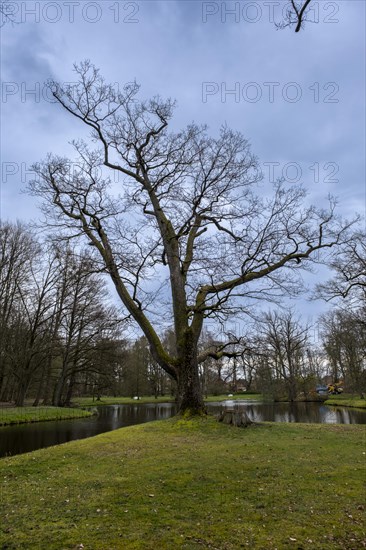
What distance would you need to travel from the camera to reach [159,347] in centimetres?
1334

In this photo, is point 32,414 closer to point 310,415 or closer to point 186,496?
point 310,415

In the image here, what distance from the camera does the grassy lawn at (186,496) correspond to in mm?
4086

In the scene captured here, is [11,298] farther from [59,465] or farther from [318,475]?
[318,475]

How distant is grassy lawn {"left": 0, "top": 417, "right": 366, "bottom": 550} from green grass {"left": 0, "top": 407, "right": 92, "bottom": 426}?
14859mm

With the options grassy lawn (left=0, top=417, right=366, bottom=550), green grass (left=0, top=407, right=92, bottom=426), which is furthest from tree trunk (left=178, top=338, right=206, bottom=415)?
green grass (left=0, top=407, right=92, bottom=426)

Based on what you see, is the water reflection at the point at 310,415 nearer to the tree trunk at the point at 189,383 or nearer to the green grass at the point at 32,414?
the tree trunk at the point at 189,383

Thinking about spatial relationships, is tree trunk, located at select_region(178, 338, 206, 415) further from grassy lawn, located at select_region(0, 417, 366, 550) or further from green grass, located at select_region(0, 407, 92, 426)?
green grass, located at select_region(0, 407, 92, 426)

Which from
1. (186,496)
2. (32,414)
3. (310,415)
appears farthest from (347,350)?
(186,496)

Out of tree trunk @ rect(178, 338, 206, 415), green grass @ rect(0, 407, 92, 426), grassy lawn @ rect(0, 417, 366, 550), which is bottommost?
grassy lawn @ rect(0, 417, 366, 550)

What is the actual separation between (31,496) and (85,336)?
29522 mm

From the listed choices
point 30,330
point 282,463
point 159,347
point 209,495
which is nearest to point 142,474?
point 209,495

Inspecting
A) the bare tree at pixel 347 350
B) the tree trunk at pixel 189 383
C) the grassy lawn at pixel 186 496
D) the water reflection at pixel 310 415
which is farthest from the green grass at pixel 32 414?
the bare tree at pixel 347 350

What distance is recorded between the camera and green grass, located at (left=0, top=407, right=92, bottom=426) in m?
22.2

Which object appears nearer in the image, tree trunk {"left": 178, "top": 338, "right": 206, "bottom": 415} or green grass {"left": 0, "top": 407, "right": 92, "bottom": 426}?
tree trunk {"left": 178, "top": 338, "right": 206, "bottom": 415}
